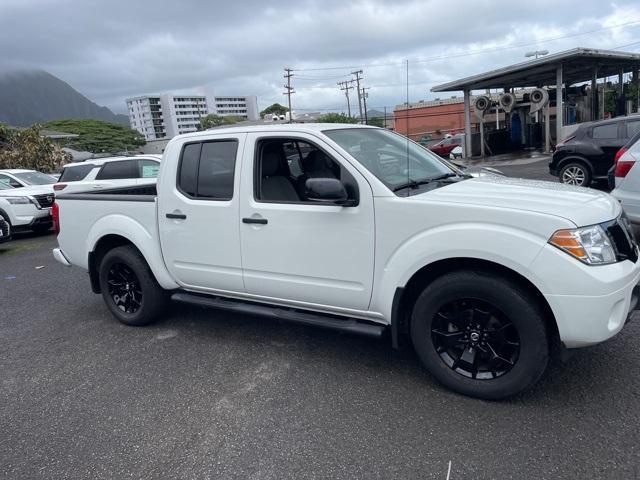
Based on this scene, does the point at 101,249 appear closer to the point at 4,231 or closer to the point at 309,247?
the point at 309,247

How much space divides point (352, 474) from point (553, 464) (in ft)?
3.35

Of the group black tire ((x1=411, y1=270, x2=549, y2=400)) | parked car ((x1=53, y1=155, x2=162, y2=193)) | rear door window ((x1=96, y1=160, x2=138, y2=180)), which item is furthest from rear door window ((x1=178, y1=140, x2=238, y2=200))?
rear door window ((x1=96, y1=160, x2=138, y2=180))

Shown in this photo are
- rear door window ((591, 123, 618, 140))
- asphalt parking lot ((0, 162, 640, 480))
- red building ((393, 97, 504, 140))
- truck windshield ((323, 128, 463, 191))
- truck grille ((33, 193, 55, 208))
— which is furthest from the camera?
red building ((393, 97, 504, 140))

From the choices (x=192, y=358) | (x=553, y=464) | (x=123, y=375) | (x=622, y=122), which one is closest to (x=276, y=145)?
(x=192, y=358)

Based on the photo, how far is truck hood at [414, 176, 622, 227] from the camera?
2809 mm

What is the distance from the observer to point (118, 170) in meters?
10.6

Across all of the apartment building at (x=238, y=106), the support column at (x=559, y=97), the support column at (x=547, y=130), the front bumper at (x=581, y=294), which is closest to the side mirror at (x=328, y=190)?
the front bumper at (x=581, y=294)

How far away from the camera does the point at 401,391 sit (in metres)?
3.27

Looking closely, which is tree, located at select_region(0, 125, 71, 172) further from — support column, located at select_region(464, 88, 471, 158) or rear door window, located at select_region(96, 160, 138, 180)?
support column, located at select_region(464, 88, 471, 158)

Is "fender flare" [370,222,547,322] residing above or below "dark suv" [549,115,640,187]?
below

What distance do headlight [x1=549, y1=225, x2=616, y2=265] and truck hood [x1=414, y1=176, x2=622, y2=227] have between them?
58 mm

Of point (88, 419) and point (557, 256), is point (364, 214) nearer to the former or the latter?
point (557, 256)

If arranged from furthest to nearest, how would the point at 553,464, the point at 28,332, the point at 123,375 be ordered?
the point at 28,332
the point at 123,375
the point at 553,464

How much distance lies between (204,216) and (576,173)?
31.7ft
